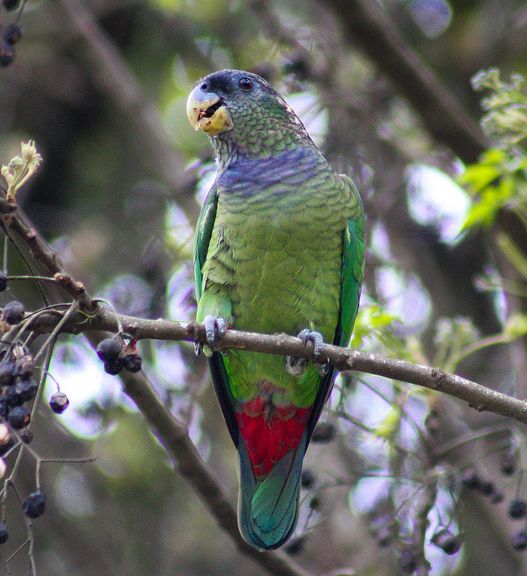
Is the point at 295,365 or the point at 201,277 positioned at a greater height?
the point at 201,277

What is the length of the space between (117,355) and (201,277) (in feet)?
4.66

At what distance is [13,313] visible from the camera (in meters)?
1.96

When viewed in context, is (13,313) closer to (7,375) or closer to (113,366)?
(7,375)

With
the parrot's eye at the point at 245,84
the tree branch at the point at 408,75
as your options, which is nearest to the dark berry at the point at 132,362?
the parrot's eye at the point at 245,84

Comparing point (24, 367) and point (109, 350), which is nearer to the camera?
point (24, 367)

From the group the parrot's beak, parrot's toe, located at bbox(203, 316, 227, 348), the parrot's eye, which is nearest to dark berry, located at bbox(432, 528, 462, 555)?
parrot's toe, located at bbox(203, 316, 227, 348)

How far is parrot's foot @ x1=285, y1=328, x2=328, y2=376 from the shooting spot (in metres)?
2.58

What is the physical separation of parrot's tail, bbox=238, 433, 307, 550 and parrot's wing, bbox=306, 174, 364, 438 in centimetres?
16

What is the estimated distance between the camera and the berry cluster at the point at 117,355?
2053 millimetres

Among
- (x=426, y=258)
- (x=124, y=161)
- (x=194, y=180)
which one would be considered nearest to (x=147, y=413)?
(x=194, y=180)

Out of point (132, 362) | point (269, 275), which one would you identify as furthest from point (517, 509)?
point (132, 362)

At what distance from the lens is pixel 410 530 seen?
129 inches

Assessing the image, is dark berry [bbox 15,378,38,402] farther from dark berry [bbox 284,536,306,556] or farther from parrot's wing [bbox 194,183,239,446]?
dark berry [bbox 284,536,306,556]

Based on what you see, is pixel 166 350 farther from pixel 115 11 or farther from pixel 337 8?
pixel 115 11
